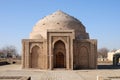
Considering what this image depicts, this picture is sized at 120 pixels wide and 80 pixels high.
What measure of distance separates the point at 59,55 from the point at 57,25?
4.22 meters

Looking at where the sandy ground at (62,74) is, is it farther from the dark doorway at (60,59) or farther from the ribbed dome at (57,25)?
the ribbed dome at (57,25)

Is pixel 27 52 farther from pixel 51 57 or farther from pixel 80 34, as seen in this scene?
pixel 80 34

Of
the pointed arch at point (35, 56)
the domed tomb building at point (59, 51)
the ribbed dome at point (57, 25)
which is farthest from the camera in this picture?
the ribbed dome at point (57, 25)

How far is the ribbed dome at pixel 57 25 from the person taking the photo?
110 feet

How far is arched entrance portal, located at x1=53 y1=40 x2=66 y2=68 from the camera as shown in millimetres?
30328

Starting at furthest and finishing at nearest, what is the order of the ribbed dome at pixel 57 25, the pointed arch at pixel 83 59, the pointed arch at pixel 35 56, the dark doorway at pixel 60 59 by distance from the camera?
the ribbed dome at pixel 57 25, the dark doorway at pixel 60 59, the pointed arch at pixel 83 59, the pointed arch at pixel 35 56

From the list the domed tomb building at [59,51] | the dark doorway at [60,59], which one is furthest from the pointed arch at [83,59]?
the dark doorway at [60,59]

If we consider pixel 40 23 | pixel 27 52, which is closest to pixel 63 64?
pixel 27 52

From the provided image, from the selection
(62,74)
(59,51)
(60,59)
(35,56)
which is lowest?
(62,74)

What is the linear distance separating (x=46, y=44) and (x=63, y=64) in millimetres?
3735

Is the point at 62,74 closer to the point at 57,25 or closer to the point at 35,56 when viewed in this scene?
the point at 35,56

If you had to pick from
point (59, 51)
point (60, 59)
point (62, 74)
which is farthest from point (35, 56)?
point (62, 74)

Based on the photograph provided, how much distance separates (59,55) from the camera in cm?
3162

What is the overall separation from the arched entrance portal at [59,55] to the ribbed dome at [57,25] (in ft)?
10.1
